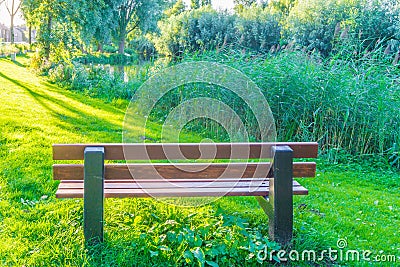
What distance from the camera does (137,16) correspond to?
28.4 m

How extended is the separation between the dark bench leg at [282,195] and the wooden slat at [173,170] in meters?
0.09

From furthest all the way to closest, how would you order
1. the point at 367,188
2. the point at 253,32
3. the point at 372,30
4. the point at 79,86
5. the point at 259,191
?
the point at 253,32 → the point at 372,30 → the point at 79,86 → the point at 367,188 → the point at 259,191

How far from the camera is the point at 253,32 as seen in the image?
61.7ft

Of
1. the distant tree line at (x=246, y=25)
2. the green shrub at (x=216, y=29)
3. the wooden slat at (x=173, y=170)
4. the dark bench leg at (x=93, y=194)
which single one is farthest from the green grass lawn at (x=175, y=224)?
the green shrub at (x=216, y=29)

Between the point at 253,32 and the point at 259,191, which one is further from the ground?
the point at 253,32

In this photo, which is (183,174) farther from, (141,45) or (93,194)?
(141,45)

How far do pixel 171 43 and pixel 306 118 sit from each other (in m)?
14.9

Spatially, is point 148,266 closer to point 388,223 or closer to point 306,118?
point 388,223

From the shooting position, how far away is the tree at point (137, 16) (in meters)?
27.5

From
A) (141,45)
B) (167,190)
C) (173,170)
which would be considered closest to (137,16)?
(141,45)

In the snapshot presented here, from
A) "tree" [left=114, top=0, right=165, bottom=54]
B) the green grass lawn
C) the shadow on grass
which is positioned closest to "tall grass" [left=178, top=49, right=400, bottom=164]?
the green grass lawn

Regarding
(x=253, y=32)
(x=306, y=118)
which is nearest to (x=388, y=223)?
(x=306, y=118)

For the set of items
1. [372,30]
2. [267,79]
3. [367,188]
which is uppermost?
[372,30]

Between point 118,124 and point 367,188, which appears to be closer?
point 367,188
